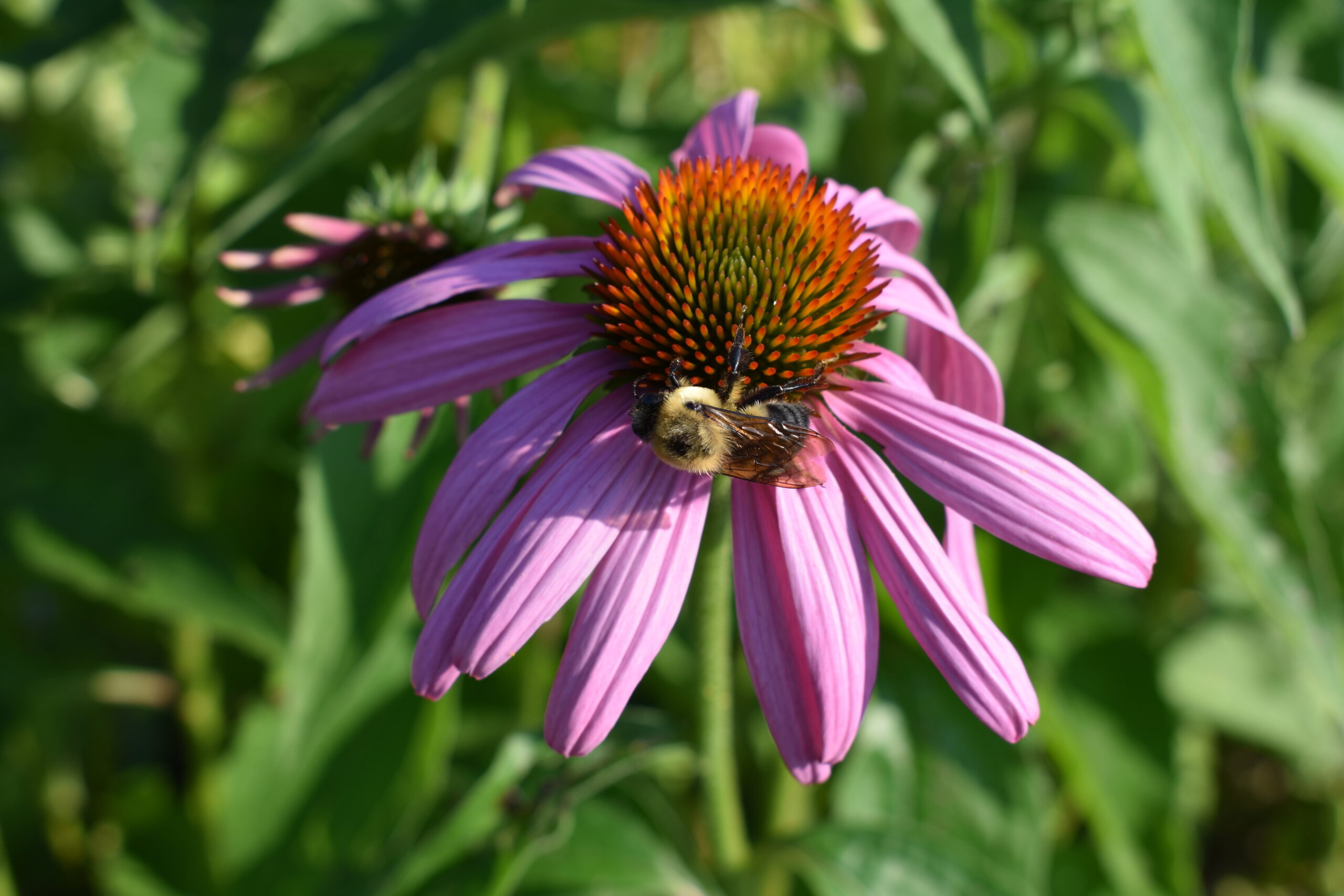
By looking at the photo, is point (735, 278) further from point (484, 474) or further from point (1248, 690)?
point (1248, 690)

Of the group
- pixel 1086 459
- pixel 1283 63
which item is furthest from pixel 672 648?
pixel 1283 63

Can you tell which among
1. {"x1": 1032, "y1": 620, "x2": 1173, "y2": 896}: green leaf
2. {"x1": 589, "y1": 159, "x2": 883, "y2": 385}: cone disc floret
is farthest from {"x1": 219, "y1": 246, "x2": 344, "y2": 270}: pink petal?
{"x1": 1032, "y1": 620, "x2": 1173, "y2": 896}: green leaf

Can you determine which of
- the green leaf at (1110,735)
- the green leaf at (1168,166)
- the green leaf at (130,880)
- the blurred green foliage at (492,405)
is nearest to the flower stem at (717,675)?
the blurred green foliage at (492,405)

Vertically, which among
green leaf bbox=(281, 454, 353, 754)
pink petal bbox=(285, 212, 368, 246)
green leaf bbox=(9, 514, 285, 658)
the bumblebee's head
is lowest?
green leaf bbox=(9, 514, 285, 658)

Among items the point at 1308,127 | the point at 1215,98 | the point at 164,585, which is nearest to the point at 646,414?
the point at 1215,98

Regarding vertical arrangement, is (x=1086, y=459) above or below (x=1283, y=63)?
below

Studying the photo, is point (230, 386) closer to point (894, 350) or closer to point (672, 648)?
point (672, 648)

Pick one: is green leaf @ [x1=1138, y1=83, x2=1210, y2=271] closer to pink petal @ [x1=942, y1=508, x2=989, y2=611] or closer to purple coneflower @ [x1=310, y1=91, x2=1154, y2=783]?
purple coneflower @ [x1=310, y1=91, x2=1154, y2=783]
